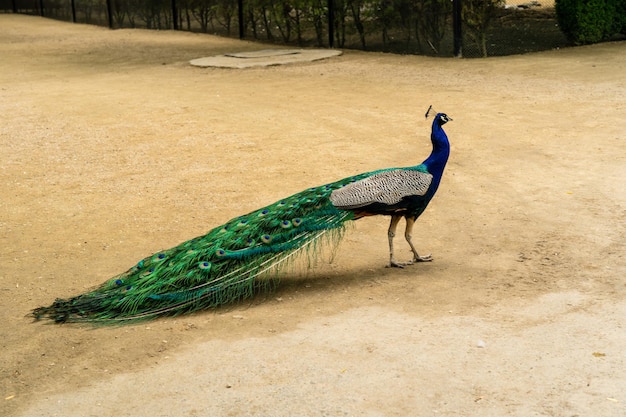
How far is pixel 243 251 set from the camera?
6215mm

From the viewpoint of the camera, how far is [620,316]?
5680mm


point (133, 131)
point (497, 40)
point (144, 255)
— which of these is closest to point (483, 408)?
point (144, 255)

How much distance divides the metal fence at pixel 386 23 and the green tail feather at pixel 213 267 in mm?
11702

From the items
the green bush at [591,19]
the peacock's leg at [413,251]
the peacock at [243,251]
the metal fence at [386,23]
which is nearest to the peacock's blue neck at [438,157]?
the peacock at [243,251]

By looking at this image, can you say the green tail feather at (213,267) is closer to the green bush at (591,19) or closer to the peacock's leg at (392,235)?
the peacock's leg at (392,235)

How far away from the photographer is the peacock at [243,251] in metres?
6.00

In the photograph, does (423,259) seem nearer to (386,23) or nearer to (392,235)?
(392,235)

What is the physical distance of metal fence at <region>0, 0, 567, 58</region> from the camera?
17.4 metres

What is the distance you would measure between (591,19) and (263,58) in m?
6.69

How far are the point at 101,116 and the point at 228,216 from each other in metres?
5.24

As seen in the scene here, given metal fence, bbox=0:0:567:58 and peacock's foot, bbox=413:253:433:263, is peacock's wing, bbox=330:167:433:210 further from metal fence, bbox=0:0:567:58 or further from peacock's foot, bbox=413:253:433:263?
metal fence, bbox=0:0:567:58

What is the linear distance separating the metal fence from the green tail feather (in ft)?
38.4

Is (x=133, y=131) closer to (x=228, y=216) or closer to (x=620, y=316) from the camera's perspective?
(x=228, y=216)

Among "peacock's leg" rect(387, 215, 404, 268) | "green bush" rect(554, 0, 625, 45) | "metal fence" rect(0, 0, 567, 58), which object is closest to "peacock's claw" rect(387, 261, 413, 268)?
"peacock's leg" rect(387, 215, 404, 268)
